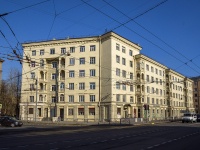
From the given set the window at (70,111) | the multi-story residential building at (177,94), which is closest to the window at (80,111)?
the window at (70,111)

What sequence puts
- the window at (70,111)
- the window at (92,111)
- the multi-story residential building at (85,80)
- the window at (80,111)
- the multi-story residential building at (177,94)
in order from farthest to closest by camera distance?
1. the multi-story residential building at (177,94)
2. the window at (70,111)
3. the window at (80,111)
4. the window at (92,111)
5. the multi-story residential building at (85,80)

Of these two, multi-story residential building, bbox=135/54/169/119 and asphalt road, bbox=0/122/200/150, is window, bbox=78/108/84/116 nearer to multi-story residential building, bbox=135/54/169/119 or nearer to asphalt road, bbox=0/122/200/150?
multi-story residential building, bbox=135/54/169/119

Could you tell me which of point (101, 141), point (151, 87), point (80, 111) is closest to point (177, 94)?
point (151, 87)

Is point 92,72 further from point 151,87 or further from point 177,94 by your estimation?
point 177,94

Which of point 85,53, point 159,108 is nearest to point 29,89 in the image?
point 85,53

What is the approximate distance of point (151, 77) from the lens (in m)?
74.2

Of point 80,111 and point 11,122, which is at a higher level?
point 80,111

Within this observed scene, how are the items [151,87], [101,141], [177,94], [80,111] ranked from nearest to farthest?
[101,141] → [80,111] → [151,87] → [177,94]

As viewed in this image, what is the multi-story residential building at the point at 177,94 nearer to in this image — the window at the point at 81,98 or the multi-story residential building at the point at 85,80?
the multi-story residential building at the point at 85,80

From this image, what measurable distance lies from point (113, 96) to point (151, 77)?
21.5m

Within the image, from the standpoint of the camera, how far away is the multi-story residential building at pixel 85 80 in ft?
190

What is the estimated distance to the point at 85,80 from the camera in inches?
2359

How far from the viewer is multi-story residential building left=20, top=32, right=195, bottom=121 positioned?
57.8 m

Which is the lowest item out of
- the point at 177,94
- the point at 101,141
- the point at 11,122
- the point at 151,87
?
the point at 11,122
